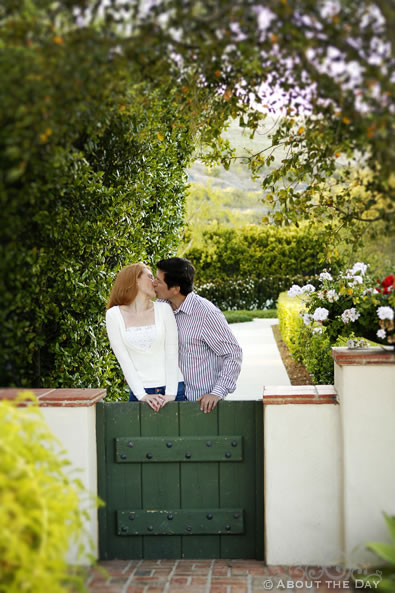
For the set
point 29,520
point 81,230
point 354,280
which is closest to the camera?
point 29,520

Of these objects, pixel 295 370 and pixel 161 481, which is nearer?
pixel 161 481

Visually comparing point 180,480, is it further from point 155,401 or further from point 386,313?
point 386,313

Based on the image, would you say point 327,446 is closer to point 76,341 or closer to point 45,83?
point 76,341

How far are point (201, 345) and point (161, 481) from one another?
839 mm

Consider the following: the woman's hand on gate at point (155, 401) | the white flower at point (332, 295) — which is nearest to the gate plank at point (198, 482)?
the woman's hand on gate at point (155, 401)

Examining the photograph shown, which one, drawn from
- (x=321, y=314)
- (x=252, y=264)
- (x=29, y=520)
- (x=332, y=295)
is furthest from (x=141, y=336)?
(x=252, y=264)

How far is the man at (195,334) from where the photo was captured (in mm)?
4238

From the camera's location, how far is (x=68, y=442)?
385cm

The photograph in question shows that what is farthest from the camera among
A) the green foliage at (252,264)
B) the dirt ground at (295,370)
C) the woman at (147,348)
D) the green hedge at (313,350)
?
the green foliage at (252,264)

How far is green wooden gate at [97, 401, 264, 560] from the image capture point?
13.2 feet

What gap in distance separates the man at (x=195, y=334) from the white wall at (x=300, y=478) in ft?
1.63

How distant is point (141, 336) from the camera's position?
4.10 meters

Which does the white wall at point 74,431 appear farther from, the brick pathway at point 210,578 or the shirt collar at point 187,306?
the shirt collar at point 187,306

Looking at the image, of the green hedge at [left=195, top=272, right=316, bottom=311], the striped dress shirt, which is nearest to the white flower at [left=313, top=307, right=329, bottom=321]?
the striped dress shirt
